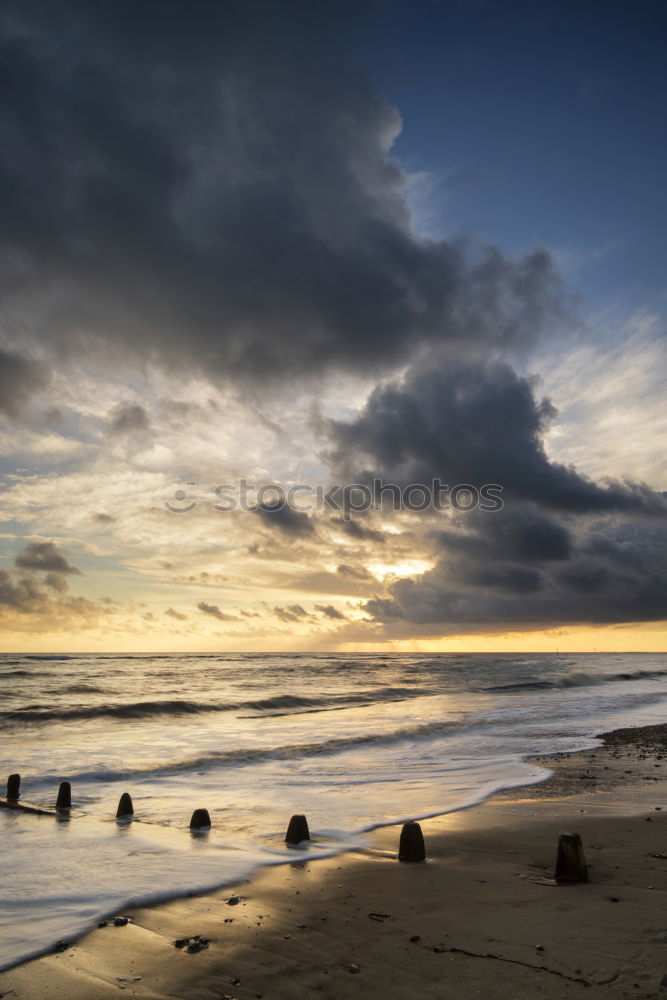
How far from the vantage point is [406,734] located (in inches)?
927

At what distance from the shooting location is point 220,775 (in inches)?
620

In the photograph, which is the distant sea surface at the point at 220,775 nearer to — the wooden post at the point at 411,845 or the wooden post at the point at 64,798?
Result: the wooden post at the point at 64,798

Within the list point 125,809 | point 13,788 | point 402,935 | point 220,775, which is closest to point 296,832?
point 125,809

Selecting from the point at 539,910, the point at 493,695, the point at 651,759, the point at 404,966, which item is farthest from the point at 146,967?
the point at 493,695

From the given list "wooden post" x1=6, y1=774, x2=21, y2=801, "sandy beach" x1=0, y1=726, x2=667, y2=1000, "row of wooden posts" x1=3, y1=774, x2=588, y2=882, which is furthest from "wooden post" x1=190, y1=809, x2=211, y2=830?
"wooden post" x1=6, y1=774, x2=21, y2=801

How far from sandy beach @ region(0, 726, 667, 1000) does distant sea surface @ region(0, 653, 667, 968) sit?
28.7 inches

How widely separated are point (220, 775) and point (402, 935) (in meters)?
11.4

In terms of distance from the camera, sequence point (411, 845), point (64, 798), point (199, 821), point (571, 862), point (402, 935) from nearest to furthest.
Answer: point (402, 935) < point (571, 862) < point (411, 845) < point (199, 821) < point (64, 798)

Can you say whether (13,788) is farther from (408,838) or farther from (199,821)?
(408,838)

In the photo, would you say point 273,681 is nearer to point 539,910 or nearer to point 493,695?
point 493,695

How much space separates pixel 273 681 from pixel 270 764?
1671 inches

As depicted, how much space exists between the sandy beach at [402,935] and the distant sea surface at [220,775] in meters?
0.73

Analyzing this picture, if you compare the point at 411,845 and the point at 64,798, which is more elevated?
the point at 64,798

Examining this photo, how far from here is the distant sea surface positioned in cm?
719
